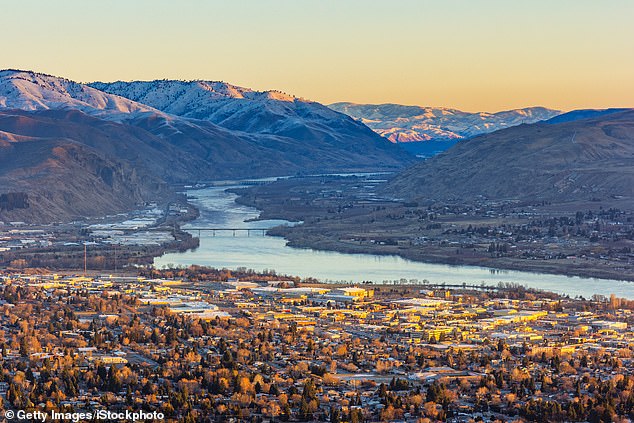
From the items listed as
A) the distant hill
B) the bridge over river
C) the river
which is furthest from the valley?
the distant hill

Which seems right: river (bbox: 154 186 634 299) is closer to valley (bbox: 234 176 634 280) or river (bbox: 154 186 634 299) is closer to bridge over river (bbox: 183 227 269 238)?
bridge over river (bbox: 183 227 269 238)

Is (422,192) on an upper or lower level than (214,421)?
upper

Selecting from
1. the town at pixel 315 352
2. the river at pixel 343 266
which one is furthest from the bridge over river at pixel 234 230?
the town at pixel 315 352

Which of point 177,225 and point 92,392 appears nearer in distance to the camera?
point 92,392

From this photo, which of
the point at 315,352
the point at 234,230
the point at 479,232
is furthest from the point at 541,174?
the point at 315,352

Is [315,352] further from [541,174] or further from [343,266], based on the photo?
[541,174]

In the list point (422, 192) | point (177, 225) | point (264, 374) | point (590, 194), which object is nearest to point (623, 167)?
point (590, 194)

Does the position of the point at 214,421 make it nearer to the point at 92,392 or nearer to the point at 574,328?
the point at 92,392
